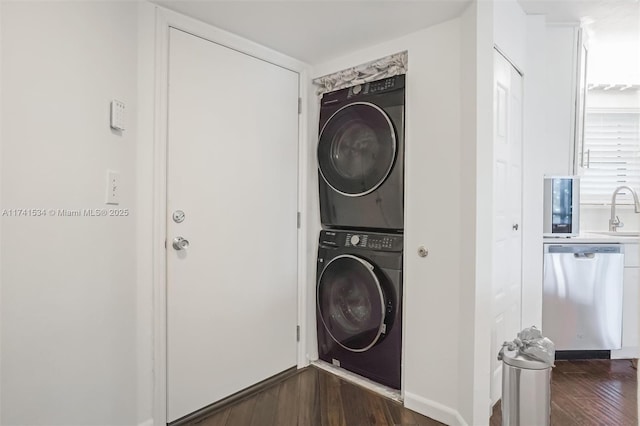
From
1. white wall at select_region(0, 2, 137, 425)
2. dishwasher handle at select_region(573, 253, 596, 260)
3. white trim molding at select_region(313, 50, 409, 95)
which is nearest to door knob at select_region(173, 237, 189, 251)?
white wall at select_region(0, 2, 137, 425)

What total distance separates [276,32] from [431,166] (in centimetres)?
115

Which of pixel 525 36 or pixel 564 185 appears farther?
pixel 564 185

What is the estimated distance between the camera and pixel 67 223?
4.10 feet

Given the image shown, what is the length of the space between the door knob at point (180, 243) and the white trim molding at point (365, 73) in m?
1.37

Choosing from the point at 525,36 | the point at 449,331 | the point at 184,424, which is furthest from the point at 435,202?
the point at 184,424

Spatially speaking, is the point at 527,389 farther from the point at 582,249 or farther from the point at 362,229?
the point at 582,249

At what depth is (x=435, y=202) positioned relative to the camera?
1746mm

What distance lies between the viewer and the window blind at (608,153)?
3021 millimetres

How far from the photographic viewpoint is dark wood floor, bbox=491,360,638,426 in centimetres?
173

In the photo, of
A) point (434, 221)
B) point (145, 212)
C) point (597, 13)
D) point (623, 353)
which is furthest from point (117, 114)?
point (623, 353)

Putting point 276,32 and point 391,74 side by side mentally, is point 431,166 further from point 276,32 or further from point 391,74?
point 276,32

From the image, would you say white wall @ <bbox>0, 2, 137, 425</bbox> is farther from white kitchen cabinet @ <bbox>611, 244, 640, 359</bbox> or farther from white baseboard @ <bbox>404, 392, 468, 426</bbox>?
white kitchen cabinet @ <bbox>611, 244, 640, 359</bbox>

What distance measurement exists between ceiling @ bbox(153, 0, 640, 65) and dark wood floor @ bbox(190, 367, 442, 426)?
208 cm

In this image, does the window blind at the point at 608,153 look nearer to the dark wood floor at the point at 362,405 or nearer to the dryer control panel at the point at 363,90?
the dark wood floor at the point at 362,405
